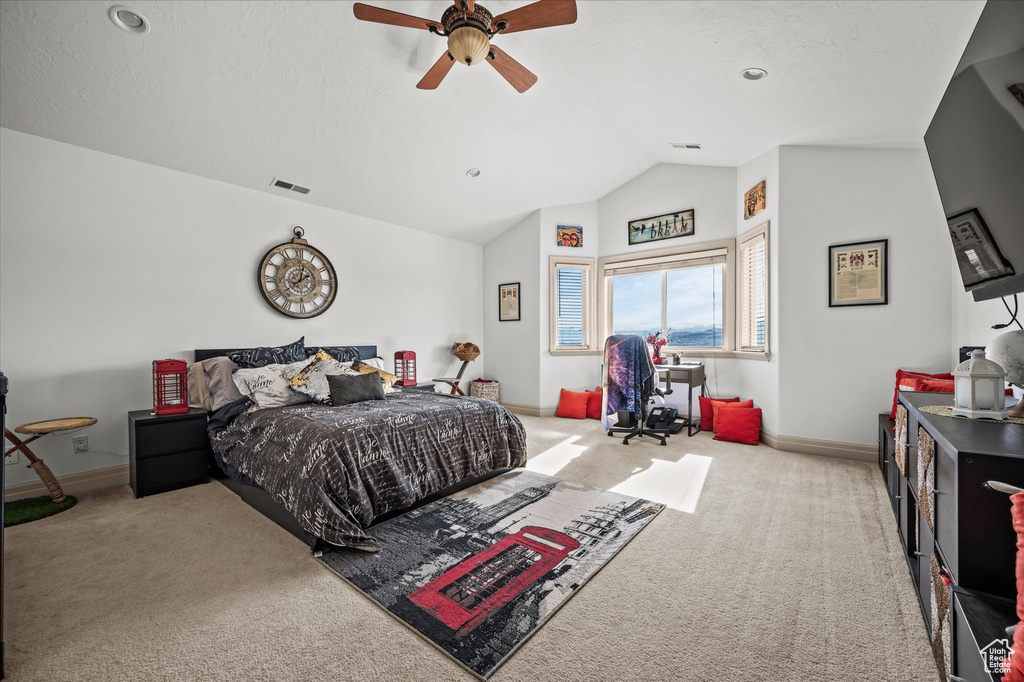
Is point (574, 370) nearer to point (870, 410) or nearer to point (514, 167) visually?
point (514, 167)

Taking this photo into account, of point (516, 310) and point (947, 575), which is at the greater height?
point (516, 310)

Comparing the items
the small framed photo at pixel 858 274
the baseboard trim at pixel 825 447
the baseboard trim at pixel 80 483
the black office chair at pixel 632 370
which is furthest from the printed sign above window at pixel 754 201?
the baseboard trim at pixel 80 483

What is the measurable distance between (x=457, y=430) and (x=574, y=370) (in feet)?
10.5

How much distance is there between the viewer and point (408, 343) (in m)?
5.54

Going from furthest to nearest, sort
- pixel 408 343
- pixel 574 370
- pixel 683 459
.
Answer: pixel 574 370
pixel 408 343
pixel 683 459

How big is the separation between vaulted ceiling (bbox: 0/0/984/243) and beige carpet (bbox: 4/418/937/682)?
268 centimetres

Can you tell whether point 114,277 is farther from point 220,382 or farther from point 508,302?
point 508,302

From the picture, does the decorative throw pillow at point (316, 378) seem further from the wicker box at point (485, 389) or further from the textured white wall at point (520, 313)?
the textured white wall at point (520, 313)

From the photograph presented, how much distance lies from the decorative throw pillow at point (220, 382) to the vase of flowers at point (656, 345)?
4.22m

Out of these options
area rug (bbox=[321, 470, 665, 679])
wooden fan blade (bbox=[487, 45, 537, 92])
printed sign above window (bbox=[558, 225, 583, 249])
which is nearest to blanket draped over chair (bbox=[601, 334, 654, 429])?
area rug (bbox=[321, 470, 665, 679])

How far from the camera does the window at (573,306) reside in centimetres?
589

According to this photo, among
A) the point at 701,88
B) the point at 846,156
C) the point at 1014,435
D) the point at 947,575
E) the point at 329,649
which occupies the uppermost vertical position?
the point at 701,88

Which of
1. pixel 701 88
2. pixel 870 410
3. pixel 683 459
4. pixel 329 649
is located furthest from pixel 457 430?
pixel 870 410

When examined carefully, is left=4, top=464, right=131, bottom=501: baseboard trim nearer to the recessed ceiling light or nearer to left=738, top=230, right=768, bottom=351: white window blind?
the recessed ceiling light
